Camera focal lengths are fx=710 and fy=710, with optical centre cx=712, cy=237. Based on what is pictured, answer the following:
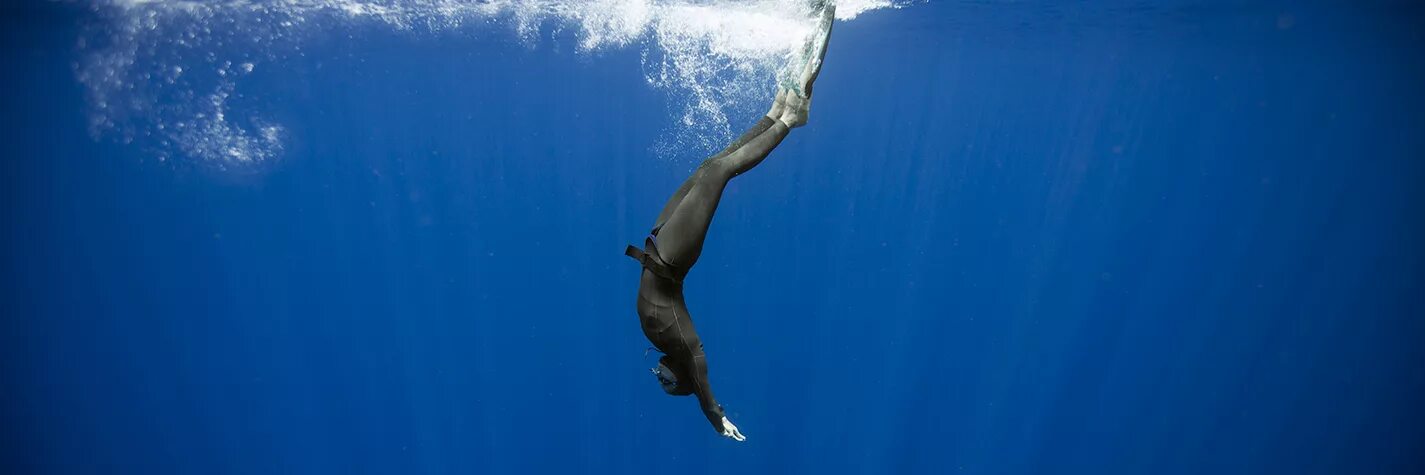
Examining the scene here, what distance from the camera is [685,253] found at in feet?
11.5

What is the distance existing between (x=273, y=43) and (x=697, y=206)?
753 cm

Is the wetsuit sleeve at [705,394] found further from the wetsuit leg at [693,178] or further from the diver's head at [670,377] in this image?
the wetsuit leg at [693,178]

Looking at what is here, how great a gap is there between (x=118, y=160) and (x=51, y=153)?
706 millimetres

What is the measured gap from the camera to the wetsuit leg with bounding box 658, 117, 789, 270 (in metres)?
3.47

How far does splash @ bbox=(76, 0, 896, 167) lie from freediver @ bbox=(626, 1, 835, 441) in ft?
10.2

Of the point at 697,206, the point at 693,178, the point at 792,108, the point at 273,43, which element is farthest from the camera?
the point at 273,43

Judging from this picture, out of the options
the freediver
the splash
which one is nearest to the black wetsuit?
the freediver

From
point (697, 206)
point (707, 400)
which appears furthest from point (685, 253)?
point (707, 400)

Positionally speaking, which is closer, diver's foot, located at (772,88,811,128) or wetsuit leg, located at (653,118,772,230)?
wetsuit leg, located at (653,118,772,230)

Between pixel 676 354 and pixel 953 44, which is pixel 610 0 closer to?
pixel 953 44

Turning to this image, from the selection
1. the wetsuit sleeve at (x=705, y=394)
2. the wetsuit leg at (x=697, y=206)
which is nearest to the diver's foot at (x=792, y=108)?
the wetsuit leg at (x=697, y=206)

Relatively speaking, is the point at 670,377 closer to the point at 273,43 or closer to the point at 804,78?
the point at 804,78

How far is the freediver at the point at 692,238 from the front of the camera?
3494mm

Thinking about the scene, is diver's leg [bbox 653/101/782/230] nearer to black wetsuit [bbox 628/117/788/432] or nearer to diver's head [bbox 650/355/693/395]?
black wetsuit [bbox 628/117/788/432]
